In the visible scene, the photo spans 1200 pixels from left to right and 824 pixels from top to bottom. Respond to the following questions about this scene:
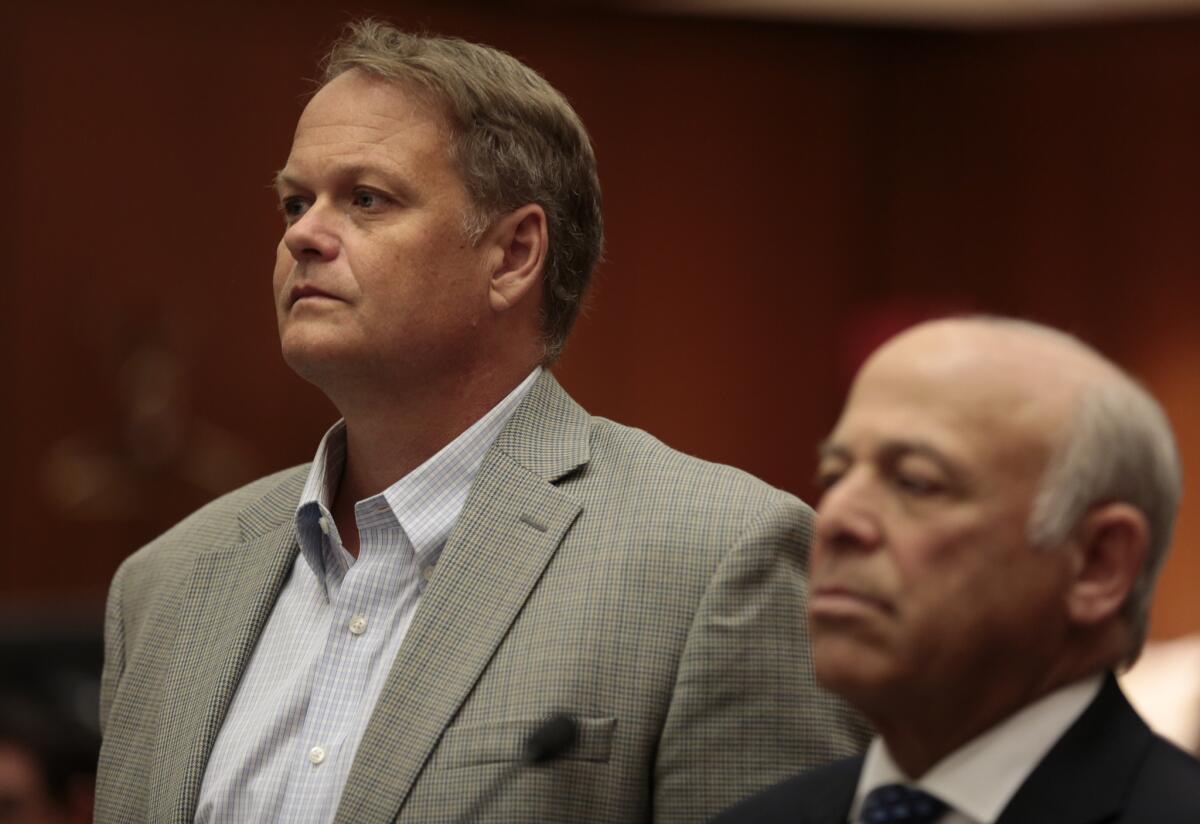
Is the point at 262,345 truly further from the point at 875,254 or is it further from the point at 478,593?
the point at 478,593

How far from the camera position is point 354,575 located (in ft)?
6.47

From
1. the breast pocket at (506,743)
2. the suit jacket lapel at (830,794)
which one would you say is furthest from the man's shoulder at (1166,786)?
the breast pocket at (506,743)

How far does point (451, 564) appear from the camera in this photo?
1.90m

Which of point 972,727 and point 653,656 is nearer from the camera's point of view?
point 972,727

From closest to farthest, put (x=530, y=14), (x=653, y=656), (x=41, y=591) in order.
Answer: (x=653, y=656) < (x=41, y=591) < (x=530, y=14)

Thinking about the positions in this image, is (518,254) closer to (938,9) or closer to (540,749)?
(540,749)

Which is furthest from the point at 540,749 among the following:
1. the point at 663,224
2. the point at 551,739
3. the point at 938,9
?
the point at 938,9

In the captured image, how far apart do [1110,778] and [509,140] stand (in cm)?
109

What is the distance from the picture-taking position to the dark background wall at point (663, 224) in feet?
17.7

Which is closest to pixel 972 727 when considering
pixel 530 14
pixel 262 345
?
pixel 262 345

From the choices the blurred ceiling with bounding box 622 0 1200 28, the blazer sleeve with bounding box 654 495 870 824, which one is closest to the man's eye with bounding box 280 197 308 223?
the blazer sleeve with bounding box 654 495 870 824

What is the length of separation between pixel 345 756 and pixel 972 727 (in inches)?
28.3

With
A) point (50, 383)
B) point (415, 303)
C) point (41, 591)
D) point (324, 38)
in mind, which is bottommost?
point (41, 591)

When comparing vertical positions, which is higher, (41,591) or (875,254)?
(875,254)
